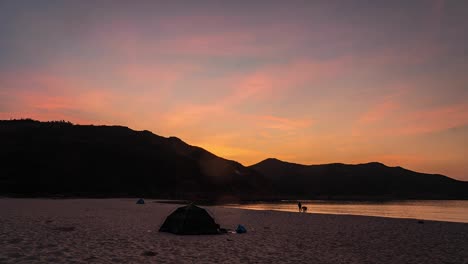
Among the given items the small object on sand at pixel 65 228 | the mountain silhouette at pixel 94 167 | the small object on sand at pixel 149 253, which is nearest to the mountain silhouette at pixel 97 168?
the mountain silhouette at pixel 94 167

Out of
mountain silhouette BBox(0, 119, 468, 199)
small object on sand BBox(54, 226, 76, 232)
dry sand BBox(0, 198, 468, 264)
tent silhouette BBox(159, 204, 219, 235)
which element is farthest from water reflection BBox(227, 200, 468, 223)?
mountain silhouette BBox(0, 119, 468, 199)

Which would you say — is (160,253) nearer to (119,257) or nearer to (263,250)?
(119,257)

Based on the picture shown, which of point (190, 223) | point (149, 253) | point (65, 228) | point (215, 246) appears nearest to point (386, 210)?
point (190, 223)

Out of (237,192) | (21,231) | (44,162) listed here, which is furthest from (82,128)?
(21,231)

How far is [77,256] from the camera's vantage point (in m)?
15.2

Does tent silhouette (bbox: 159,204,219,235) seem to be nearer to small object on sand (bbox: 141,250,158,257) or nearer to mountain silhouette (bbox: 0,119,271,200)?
small object on sand (bbox: 141,250,158,257)

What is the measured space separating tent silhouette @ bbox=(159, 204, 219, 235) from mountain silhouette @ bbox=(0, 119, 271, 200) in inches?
4088

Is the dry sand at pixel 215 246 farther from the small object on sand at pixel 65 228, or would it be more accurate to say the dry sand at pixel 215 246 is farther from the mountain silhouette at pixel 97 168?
the mountain silhouette at pixel 97 168

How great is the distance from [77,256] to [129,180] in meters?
151

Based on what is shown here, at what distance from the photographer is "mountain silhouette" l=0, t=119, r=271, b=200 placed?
14012cm

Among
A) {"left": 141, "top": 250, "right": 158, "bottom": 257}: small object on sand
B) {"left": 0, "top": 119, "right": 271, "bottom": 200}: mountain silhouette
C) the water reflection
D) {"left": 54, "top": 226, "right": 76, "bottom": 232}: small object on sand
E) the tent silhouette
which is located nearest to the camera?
{"left": 141, "top": 250, "right": 158, "bottom": 257}: small object on sand

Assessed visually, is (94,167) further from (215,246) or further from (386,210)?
(215,246)

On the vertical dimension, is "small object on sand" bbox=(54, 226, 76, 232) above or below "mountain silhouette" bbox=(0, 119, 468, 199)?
below

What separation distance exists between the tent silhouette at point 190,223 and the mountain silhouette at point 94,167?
341ft
